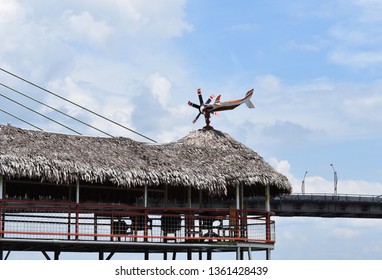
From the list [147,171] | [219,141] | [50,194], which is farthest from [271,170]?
[50,194]

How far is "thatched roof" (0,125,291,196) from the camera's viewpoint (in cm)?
2694

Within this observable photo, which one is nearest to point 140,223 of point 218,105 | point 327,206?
point 218,105

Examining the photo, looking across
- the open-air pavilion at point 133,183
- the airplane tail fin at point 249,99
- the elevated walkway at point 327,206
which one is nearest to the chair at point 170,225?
the open-air pavilion at point 133,183

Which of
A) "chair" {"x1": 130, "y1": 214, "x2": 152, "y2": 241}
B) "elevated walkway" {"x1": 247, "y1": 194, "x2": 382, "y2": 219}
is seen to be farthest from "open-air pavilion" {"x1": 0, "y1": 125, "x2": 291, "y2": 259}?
"elevated walkway" {"x1": 247, "y1": 194, "x2": 382, "y2": 219}

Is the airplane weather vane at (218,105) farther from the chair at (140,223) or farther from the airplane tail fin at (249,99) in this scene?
the chair at (140,223)

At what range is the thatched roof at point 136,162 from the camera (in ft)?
88.4

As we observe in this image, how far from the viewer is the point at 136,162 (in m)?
28.7

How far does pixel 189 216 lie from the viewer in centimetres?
2833

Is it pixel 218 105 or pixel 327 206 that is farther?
pixel 327 206

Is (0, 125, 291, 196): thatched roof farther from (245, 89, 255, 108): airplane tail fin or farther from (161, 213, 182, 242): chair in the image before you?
(245, 89, 255, 108): airplane tail fin

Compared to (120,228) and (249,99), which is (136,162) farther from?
(249,99)
